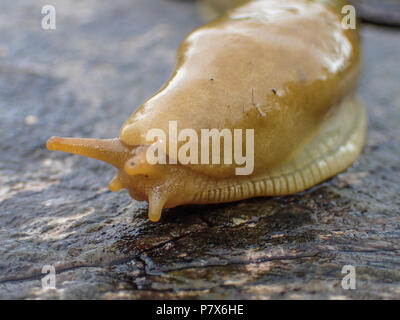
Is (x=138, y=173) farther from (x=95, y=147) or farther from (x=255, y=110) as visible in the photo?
(x=255, y=110)

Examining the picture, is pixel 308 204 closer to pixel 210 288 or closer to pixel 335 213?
pixel 335 213

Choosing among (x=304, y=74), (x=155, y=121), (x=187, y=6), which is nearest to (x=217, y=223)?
(x=155, y=121)

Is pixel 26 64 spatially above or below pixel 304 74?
above

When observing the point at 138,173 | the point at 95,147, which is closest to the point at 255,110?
the point at 138,173
